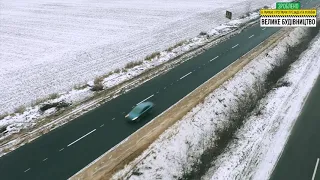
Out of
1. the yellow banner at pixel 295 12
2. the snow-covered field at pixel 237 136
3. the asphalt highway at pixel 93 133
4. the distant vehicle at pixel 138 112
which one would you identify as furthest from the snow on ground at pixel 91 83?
the snow-covered field at pixel 237 136

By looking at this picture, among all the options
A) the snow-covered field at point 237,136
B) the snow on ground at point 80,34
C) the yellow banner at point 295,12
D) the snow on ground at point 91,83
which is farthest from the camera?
the yellow banner at point 295,12

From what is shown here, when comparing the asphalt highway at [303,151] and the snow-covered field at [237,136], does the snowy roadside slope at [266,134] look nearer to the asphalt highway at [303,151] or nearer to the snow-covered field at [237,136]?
the snow-covered field at [237,136]

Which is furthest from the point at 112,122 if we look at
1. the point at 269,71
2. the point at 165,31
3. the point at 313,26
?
the point at 313,26

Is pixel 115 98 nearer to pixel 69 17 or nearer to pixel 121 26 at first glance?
pixel 121 26

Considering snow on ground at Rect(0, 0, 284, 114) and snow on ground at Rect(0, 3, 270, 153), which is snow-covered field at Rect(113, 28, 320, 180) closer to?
snow on ground at Rect(0, 3, 270, 153)

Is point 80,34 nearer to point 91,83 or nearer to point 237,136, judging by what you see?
point 91,83

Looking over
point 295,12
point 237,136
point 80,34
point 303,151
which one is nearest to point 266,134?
point 237,136
